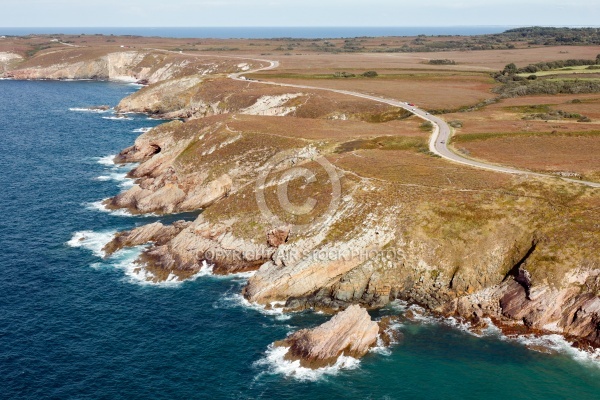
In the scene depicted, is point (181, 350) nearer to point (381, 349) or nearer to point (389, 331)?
point (381, 349)

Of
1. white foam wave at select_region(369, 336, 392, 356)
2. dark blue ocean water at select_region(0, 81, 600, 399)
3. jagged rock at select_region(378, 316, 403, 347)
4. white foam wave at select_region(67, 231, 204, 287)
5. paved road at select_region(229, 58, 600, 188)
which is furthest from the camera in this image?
paved road at select_region(229, 58, 600, 188)

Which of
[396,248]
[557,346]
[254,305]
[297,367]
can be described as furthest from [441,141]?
[297,367]

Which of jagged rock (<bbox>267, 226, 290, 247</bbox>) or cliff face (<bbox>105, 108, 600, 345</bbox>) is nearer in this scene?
cliff face (<bbox>105, 108, 600, 345</bbox>)

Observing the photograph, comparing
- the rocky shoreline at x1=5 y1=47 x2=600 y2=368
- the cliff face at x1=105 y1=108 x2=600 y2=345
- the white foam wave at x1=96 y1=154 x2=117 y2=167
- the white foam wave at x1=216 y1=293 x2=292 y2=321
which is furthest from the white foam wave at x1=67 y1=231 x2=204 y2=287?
the white foam wave at x1=96 y1=154 x2=117 y2=167

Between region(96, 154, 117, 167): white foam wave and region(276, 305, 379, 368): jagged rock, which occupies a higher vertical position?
region(96, 154, 117, 167): white foam wave

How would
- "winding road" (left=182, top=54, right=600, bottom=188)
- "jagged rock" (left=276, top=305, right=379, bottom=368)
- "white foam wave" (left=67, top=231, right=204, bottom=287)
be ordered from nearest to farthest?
"jagged rock" (left=276, top=305, right=379, bottom=368)
"white foam wave" (left=67, top=231, right=204, bottom=287)
"winding road" (left=182, top=54, right=600, bottom=188)

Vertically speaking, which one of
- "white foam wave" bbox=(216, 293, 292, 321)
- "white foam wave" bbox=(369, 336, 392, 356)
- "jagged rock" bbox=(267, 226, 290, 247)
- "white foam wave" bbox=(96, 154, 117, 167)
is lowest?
"white foam wave" bbox=(369, 336, 392, 356)

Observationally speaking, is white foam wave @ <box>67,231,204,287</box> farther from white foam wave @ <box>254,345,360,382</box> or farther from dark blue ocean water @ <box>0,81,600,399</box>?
white foam wave @ <box>254,345,360,382</box>
